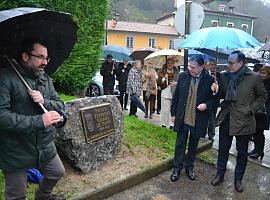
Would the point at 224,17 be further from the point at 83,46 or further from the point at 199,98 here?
the point at 199,98

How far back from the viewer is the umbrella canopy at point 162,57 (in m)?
9.23

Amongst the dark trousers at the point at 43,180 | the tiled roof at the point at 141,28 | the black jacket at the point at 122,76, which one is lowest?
the dark trousers at the point at 43,180

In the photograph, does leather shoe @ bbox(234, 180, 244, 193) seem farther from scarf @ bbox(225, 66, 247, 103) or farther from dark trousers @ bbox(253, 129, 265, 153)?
dark trousers @ bbox(253, 129, 265, 153)

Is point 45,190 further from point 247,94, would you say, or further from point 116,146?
point 247,94

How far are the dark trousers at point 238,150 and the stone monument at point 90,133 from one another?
63.9 inches

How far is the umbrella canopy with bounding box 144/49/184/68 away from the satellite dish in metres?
2.38

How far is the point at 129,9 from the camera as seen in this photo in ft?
242

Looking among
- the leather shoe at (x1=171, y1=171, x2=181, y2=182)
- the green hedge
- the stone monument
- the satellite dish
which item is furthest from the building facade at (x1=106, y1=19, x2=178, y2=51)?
the leather shoe at (x1=171, y1=171, x2=181, y2=182)

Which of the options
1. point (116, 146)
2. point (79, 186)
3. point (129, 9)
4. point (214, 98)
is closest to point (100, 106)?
point (116, 146)

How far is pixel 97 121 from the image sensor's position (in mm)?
4723

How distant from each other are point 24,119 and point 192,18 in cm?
490

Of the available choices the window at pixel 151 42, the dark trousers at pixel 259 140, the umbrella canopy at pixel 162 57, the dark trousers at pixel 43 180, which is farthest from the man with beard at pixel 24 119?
the window at pixel 151 42

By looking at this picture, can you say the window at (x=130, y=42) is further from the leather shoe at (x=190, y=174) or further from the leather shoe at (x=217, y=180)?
the leather shoe at (x=217, y=180)

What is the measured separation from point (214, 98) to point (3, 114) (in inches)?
125
